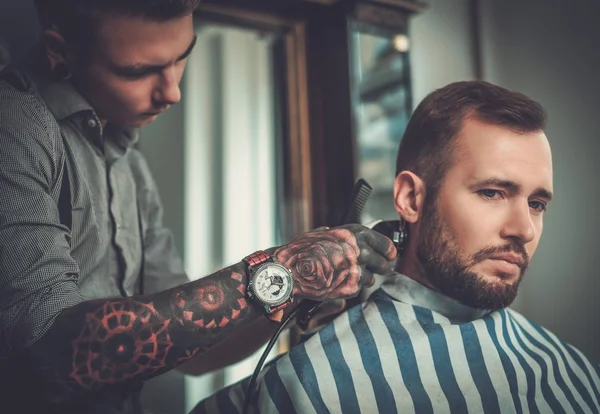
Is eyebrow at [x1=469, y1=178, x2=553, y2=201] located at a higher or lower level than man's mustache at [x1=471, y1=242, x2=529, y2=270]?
higher

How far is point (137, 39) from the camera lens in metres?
1.25

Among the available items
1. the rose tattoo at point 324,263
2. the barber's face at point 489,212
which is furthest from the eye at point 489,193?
the rose tattoo at point 324,263

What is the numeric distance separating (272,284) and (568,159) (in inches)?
65.3

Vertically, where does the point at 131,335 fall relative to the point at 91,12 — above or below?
below

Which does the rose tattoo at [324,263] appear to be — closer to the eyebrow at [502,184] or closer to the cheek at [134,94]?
the eyebrow at [502,184]

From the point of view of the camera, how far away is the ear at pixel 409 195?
1488mm

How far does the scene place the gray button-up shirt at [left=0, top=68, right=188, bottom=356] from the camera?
1.03m

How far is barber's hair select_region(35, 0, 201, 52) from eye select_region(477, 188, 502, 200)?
0.88m

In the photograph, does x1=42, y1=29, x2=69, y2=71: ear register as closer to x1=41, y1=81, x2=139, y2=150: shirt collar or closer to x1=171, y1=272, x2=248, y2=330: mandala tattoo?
x1=41, y1=81, x2=139, y2=150: shirt collar

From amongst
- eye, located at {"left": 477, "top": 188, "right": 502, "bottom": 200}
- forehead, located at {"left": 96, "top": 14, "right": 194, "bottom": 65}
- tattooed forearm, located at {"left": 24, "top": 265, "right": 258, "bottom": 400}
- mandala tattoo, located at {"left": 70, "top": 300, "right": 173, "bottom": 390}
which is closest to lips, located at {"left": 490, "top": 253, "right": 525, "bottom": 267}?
eye, located at {"left": 477, "top": 188, "right": 502, "bottom": 200}

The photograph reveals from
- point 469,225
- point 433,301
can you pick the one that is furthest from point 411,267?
point 469,225

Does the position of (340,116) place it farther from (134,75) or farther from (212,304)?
(212,304)

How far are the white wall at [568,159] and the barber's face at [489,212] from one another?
0.93m

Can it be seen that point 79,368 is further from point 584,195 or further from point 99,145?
point 584,195
